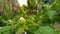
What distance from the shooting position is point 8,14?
0.57 meters

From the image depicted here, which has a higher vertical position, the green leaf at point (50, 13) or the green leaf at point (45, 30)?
the green leaf at point (50, 13)

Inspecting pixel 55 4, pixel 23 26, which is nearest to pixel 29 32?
pixel 23 26

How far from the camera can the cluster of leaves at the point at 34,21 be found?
Result: 44 centimetres

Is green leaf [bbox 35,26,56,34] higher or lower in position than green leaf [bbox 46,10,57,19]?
lower

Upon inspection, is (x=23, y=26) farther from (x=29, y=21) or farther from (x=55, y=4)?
(x=55, y=4)

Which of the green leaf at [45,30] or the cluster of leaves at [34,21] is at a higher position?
the cluster of leaves at [34,21]

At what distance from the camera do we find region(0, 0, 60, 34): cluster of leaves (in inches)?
17.5

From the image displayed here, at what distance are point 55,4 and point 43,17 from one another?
0.23 feet

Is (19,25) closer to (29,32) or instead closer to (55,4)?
Result: (29,32)

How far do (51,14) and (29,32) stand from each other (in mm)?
98

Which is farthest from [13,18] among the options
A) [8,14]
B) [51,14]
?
[51,14]

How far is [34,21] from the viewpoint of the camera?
48 cm

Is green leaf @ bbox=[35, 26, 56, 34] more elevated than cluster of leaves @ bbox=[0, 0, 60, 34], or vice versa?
cluster of leaves @ bbox=[0, 0, 60, 34]

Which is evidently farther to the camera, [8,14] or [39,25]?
[8,14]
